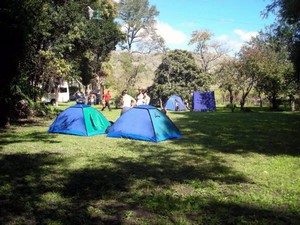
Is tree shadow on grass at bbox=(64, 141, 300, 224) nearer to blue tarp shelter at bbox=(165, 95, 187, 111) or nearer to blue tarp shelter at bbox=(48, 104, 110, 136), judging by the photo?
blue tarp shelter at bbox=(48, 104, 110, 136)

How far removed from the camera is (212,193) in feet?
17.9

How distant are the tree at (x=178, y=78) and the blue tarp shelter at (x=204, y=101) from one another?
3.46 metres

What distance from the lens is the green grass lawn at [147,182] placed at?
4.50m

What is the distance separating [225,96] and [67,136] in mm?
37030

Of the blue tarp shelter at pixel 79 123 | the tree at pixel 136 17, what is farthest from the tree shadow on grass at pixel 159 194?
the tree at pixel 136 17

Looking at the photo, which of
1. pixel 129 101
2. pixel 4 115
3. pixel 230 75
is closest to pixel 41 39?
pixel 4 115

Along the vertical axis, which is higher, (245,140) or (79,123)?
(79,123)

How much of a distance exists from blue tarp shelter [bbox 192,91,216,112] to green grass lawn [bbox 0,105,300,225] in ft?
65.0

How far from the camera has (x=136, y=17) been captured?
5066 centimetres

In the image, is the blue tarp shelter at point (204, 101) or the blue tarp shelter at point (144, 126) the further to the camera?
the blue tarp shelter at point (204, 101)

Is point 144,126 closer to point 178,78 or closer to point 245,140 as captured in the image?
point 245,140

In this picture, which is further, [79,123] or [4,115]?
[4,115]

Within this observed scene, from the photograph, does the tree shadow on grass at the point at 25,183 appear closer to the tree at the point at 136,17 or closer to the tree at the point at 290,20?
the tree at the point at 290,20

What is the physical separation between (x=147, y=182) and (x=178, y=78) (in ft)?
97.0
